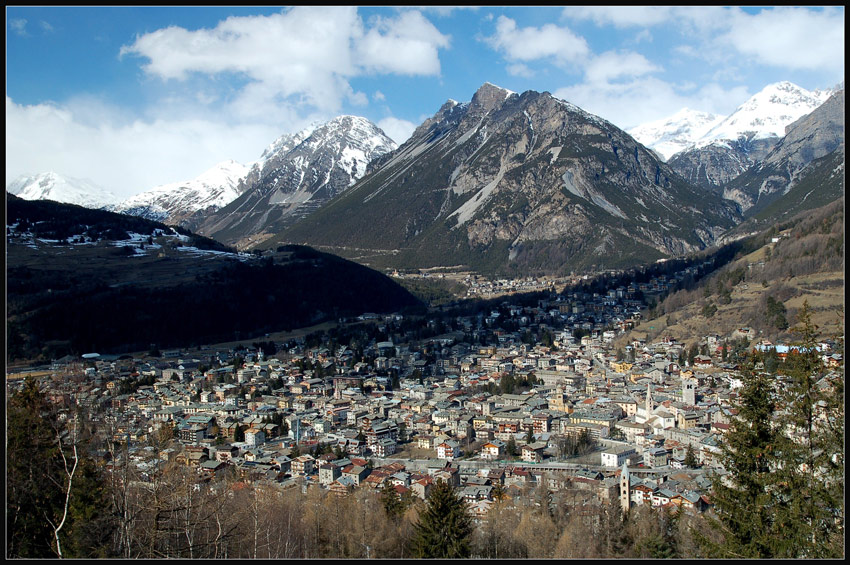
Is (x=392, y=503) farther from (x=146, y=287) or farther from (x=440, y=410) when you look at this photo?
(x=146, y=287)

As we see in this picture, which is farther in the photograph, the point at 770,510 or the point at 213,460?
the point at 213,460

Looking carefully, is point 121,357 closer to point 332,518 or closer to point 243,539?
point 332,518

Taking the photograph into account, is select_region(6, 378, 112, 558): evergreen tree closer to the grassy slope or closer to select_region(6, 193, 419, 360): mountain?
the grassy slope

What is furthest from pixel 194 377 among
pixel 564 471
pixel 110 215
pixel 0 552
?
pixel 110 215

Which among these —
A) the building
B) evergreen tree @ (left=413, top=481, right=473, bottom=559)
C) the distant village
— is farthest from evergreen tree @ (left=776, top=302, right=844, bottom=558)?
the building

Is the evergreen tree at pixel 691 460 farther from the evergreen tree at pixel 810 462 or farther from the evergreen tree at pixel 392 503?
the evergreen tree at pixel 810 462

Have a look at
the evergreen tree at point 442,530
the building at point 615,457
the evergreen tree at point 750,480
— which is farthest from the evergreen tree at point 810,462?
the building at point 615,457
